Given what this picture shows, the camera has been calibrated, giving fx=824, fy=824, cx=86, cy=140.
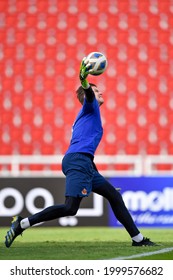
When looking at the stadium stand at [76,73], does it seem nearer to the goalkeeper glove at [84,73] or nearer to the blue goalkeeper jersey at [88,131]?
the blue goalkeeper jersey at [88,131]

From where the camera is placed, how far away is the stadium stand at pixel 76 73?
50.5ft

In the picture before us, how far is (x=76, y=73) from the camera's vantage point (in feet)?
52.1

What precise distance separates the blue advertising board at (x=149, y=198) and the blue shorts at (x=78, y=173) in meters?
3.87

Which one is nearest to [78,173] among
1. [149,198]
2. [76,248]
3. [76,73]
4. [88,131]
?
[88,131]

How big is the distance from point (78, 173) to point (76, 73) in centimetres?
1016

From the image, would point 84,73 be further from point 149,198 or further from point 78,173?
point 149,198

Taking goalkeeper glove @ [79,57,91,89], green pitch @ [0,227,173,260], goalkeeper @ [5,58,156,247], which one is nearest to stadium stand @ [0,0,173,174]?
green pitch @ [0,227,173,260]

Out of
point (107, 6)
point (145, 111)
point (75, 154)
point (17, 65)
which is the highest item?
point (107, 6)

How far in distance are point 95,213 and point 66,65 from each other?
6633 millimetres

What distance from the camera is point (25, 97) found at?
15578 millimetres

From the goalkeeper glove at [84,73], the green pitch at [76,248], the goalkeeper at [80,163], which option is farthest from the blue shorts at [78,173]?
the goalkeeper glove at [84,73]
